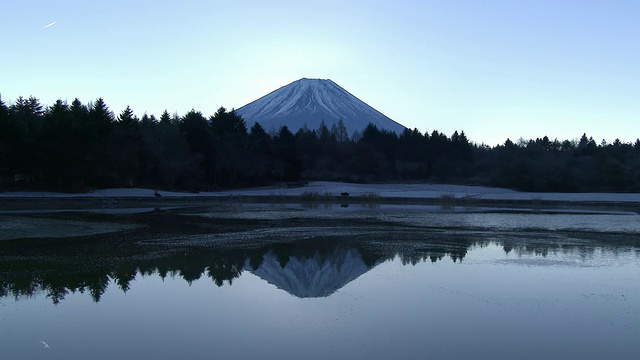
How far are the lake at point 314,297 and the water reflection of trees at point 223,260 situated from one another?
2.1 inches

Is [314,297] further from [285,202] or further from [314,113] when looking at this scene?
[314,113]

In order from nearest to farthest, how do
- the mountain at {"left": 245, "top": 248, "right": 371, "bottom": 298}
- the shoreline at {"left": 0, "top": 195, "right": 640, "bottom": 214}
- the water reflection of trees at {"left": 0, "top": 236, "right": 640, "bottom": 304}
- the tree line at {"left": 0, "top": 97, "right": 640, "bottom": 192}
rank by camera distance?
1. the water reflection of trees at {"left": 0, "top": 236, "right": 640, "bottom": 304}
2. the mountain at {"left": 245, "top": 248, "right": 371, "bottom": 298}
3. the shoreline at {"left": 0, "top": 195, "right": 640, "bottom": 214}
4. the tree line at {"left": 0, "top": 97, "right": 640, "bottom": 192}

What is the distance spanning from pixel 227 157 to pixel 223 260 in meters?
58.1

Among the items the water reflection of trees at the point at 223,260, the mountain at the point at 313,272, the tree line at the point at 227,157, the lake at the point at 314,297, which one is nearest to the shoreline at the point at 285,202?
the tree line at the point at 227,157

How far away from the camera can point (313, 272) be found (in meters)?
14.5

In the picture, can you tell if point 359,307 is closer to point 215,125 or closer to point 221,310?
point 221,310

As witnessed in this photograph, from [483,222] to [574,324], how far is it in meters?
23.2

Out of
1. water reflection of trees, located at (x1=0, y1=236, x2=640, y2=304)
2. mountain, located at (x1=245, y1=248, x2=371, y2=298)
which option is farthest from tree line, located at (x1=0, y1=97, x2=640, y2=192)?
mountain, located at (x1=245, y1=248, x2=371, y2=298)

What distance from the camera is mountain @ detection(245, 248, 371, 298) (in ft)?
40.7

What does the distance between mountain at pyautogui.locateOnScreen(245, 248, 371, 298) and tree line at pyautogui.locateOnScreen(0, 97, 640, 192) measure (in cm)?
Answer: 3932

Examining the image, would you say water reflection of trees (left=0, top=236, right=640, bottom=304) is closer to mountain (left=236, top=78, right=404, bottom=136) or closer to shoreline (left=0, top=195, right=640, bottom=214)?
shoreline (left=0, top=195, right=640, bottom=214)

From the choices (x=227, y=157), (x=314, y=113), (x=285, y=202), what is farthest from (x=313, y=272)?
(x=314, y=113)

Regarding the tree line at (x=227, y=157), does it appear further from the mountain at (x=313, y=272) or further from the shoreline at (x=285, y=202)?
the mountain at (x=313, y=272)

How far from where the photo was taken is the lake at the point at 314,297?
8.00 m
